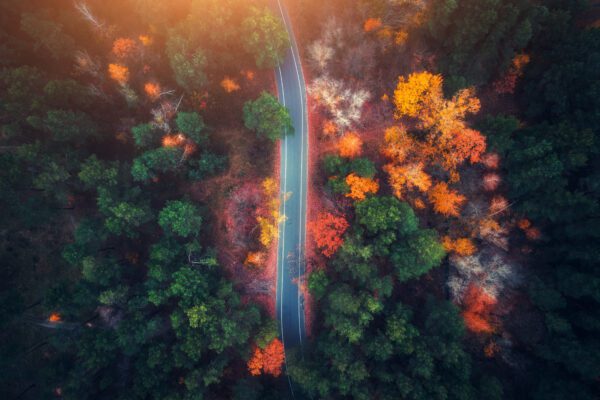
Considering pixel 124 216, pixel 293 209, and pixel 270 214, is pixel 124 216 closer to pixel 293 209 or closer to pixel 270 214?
pixel 270 214

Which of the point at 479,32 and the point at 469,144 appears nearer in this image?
the point at 479,32

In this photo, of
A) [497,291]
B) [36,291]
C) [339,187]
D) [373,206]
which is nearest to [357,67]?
[339,187]

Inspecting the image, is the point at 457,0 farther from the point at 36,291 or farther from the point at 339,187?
the point at 36,291

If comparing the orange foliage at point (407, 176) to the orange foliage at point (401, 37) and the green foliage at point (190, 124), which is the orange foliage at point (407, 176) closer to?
the orange foliage at point (401, 37)

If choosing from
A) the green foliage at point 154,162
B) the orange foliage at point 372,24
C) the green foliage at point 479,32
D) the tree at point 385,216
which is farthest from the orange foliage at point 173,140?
the green foliage at point 479,32

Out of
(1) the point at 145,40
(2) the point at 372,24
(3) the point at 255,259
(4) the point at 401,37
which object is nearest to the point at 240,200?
(3) the point at 255,259

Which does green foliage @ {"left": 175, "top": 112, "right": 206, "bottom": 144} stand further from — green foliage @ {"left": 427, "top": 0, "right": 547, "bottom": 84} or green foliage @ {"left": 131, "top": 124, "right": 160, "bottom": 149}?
green foliage @ {"left": 427, "top": 0, "right": 547, "bottom": 84}

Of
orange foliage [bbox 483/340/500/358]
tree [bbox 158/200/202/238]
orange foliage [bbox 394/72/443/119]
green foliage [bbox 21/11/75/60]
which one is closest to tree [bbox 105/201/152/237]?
tree [bbox 158/200/202/238]
